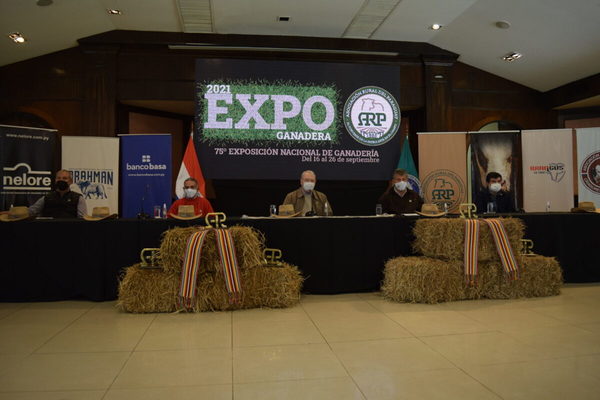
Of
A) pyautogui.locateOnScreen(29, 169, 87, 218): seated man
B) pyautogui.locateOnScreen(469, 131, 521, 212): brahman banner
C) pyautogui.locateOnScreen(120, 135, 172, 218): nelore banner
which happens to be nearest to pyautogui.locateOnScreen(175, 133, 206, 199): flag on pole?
pyautogui.locateOnScreen(120, 135, 172, 218): nelore banner

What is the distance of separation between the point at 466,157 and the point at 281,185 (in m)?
3.15

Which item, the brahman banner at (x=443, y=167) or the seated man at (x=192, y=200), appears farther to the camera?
the brahman banner at (x=443, y=167)

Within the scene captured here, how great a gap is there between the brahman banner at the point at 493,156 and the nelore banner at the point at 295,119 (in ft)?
4.50

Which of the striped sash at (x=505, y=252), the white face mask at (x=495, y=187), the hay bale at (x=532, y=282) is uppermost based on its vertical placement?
the white face mask at (x=495, y=187)

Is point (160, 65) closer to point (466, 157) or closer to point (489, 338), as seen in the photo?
point (466, 157)

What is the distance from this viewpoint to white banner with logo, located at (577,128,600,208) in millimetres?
7434

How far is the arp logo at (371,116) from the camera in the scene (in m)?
7.18

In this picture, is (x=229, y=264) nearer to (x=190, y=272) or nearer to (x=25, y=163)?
(x=190, y=272)

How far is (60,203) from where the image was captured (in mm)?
4918

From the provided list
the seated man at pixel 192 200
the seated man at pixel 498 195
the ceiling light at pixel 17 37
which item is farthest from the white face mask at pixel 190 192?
Answer: the ceiling light at pixel 17 37

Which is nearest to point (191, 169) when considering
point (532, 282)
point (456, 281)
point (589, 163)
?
point (456, 281)

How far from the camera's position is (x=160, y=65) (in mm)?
7316

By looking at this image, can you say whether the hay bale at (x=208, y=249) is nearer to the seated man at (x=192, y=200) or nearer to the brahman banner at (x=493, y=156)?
the seated man at (x=192, y=200)

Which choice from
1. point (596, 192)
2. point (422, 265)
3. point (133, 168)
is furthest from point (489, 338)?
point (596, 192)
